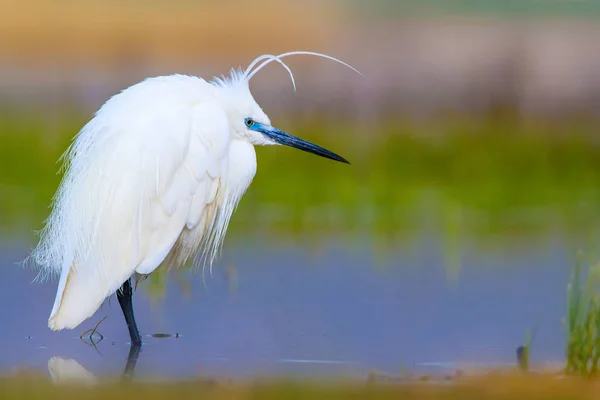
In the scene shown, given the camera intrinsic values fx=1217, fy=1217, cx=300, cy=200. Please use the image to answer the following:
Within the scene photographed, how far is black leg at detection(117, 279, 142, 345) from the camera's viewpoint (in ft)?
19.6

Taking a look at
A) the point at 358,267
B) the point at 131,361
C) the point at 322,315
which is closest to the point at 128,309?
the point at 131,361

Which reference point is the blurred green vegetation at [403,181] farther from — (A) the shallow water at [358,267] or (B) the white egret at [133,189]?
(B) the white egret at [133,189]

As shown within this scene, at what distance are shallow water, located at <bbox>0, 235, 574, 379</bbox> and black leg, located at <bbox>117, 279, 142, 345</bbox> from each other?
0.08 meters

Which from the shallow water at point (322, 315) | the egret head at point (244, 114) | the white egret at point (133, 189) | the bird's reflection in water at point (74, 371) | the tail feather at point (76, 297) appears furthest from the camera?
the egret head at point (244, 114)

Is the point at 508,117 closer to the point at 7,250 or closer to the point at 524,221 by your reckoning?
the point at 524,221

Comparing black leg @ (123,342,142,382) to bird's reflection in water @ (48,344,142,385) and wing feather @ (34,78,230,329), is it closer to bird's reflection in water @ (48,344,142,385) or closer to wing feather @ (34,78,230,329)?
bird's reflection in water @ (48,344,142,385)

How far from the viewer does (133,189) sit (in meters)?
5.95

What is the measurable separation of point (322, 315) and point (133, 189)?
1.33 m

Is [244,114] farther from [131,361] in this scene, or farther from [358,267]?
[358,267]

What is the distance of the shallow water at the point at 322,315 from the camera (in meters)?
5.58

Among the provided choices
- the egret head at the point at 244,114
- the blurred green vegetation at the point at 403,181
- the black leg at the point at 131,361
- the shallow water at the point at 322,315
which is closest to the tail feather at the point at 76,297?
the shallow water at the point at 322,315

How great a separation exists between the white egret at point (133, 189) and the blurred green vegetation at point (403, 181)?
293 centimetres

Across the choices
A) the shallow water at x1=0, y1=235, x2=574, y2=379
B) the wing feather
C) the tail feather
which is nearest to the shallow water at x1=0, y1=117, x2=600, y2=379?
the shallow water at x1=0, y1=235, x2=574, y2=379

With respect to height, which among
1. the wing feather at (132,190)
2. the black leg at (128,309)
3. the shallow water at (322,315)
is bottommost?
the shallow water at (322,315)
